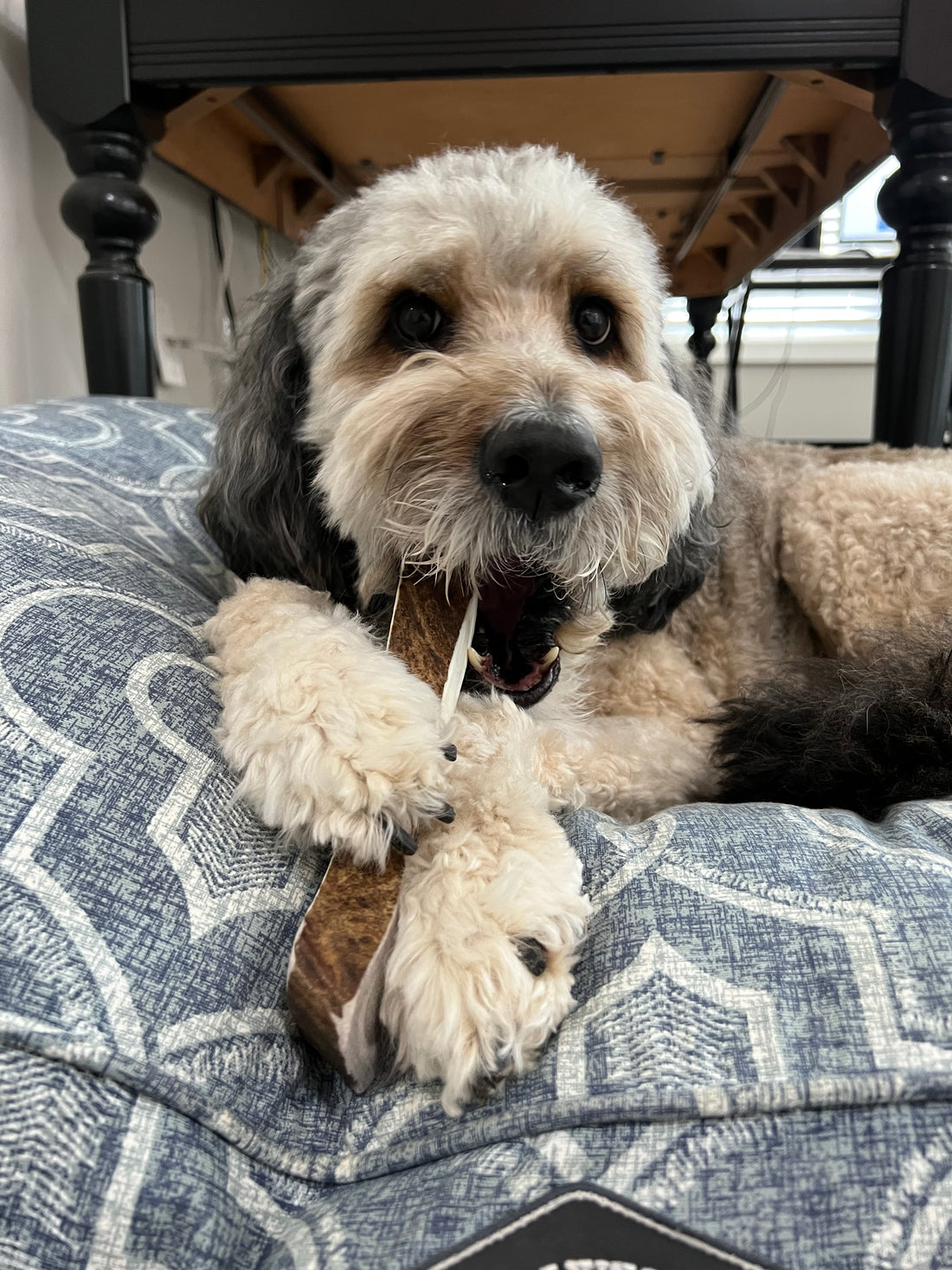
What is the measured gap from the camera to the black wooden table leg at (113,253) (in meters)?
1.71

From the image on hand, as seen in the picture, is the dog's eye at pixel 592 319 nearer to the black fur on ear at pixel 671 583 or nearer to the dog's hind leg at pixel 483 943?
the black fur on ear at pixel 671 583

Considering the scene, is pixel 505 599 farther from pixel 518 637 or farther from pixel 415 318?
pixel 415 318

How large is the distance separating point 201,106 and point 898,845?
6.11 ft

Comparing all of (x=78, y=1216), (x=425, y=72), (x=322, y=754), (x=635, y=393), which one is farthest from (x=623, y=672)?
(x=425, y=72)

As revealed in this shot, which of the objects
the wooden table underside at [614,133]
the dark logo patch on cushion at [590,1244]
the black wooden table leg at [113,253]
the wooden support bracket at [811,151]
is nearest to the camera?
the dark logo patch on cushion at [590,1244]

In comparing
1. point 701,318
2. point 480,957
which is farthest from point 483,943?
point 701,318

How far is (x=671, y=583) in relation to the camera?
4.04ft

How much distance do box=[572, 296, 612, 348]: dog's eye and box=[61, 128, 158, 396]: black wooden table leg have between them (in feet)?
3.78

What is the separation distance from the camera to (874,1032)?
0.54m

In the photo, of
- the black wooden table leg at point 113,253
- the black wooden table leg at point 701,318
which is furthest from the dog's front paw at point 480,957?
the black wooden table leg at point 701,318

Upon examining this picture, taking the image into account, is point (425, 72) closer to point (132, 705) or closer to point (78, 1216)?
point (132, 705)

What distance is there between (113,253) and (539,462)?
1435 mm

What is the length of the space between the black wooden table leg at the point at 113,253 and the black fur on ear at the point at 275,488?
88 cm

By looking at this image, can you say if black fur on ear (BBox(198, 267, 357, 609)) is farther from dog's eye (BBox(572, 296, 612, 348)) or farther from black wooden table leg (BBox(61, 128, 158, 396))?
black wooden table leg (BBox(61, 128, 158, 396))
